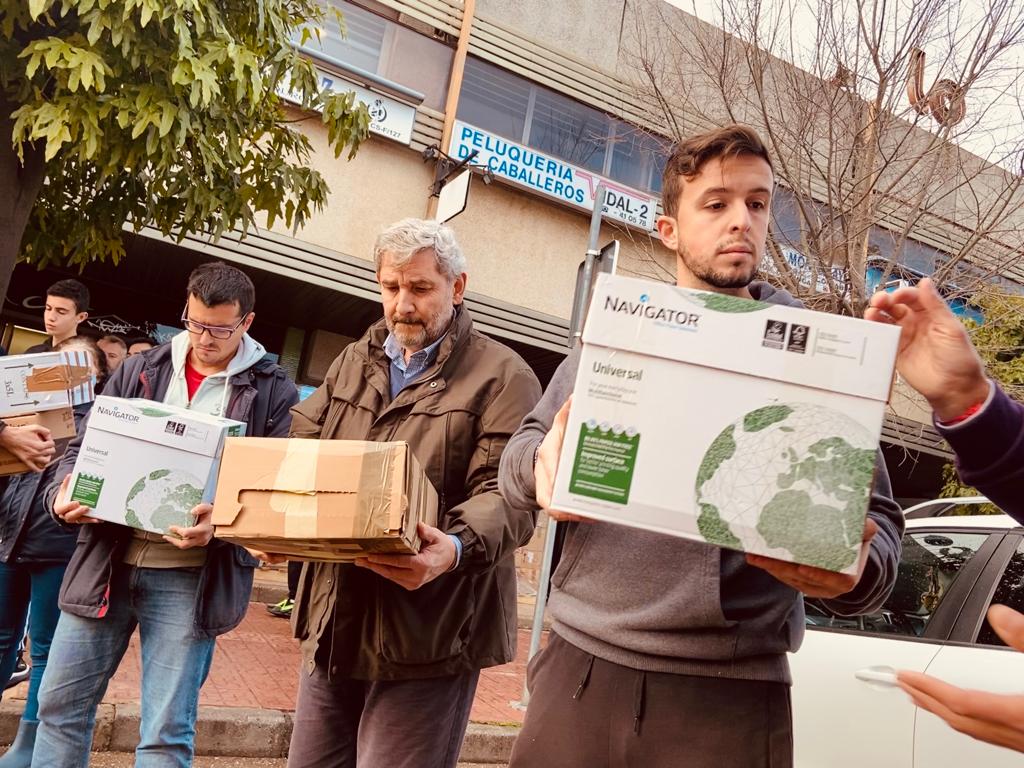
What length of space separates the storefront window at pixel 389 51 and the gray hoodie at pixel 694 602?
9.08 meters

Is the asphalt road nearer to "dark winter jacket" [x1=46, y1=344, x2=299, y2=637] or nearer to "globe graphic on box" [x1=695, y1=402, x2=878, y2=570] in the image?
"dark winter jacket" [x1=46, y1=344, x2=299, y2=637]

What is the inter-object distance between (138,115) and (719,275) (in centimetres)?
330

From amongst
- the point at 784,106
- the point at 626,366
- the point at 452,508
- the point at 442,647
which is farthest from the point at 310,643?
the point at 784,106

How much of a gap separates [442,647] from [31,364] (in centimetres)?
202

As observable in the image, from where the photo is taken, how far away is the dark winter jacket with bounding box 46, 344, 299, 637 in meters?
2.70

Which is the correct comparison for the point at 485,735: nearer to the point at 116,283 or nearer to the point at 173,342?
the point at 173,342

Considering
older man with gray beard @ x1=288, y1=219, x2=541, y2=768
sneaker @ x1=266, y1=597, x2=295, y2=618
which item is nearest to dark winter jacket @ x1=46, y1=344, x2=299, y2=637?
older man with gray beard @ x1=288, y1=219, x2=541, y2=768

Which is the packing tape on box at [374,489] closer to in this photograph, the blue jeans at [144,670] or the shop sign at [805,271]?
the blue jeans at [144,670]

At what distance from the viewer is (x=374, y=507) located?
1834 millimetres

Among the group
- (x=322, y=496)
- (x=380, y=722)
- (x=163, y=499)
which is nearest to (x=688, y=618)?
(x=322, y=496)

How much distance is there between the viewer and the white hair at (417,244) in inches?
93.3

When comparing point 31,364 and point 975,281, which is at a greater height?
point 975,281

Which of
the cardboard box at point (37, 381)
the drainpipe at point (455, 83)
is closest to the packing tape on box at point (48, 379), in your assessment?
the cardboard box at point (37, 381)

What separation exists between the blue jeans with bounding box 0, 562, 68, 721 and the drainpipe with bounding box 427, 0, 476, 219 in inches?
295
